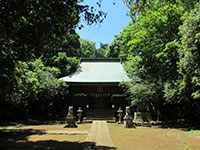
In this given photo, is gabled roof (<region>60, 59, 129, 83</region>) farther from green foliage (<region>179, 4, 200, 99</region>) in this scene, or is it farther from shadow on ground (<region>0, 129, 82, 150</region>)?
shadow on ground (<region>0, 129, 82, 150</region>)

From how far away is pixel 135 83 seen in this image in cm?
1362

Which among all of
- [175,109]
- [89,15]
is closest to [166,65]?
[175,109]

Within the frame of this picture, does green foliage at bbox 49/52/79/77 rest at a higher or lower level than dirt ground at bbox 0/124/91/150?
higher

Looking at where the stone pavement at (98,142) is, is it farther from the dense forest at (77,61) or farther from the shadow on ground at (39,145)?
the dense forest at (77,61)

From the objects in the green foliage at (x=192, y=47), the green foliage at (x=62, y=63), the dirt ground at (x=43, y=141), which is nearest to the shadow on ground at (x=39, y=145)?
the dirt ground at (x=43, y=141)

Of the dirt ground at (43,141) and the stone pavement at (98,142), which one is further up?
the stone pavement at (98,142)

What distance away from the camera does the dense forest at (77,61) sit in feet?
14.7

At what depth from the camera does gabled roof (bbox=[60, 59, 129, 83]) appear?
15.7 m

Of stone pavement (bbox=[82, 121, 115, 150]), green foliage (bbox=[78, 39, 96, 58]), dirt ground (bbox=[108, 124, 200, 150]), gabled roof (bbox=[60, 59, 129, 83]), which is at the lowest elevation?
dirt ground (bbox=[108, 124, 200, 150])

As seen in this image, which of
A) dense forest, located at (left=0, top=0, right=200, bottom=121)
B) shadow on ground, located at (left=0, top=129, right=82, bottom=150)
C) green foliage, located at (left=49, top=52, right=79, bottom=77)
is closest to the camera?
dense forest, located at (left=0, top=0, right=200, bottom=121)

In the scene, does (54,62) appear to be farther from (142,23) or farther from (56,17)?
A: (56,17)

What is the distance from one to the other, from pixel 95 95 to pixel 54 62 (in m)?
7.86

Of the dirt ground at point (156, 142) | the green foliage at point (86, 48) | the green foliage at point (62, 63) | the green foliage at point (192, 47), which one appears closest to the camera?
the dirt ground at point (156, 142)

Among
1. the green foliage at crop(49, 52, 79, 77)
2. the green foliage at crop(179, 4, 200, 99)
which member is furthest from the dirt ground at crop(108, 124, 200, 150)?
the green foliage at crop(49, 52, 79, 77)
